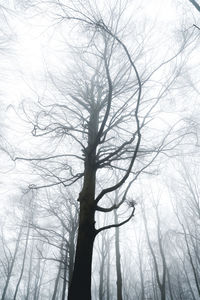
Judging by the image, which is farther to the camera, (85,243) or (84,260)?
(85,243)

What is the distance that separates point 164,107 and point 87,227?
3198 mm

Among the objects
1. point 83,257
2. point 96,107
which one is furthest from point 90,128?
point 83,257

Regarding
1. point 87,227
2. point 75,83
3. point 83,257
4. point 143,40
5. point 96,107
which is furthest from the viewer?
point 75,83

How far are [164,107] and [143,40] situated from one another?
150cm

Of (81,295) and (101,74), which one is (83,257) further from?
(101,74)

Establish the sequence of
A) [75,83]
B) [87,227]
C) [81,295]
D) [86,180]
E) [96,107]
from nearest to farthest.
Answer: [81,295], [87,227], [86,180], [96,107], [75,83]

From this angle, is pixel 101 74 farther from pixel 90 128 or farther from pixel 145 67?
pixel 90 128

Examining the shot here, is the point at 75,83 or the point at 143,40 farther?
the point at 75,83

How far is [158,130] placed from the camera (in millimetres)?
4875

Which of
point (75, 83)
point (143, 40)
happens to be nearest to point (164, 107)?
point (143, 40)

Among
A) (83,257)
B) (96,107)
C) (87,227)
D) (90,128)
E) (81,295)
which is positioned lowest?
(81,295)

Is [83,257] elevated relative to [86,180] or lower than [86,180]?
lower

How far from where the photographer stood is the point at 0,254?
1189 inches

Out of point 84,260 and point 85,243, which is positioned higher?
point 85,243
